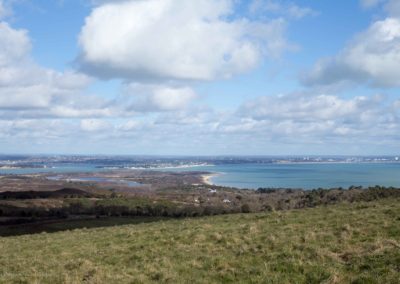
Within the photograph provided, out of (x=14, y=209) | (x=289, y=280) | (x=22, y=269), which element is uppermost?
(x=289, y=280)

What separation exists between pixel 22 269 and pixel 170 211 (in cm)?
5906

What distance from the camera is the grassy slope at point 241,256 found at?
10.8 m

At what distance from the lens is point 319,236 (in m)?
14.8

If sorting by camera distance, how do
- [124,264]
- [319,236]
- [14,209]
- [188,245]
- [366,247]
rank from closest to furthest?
[366,247] < [124,264] < [319,236] < [188,245] < [14,209]

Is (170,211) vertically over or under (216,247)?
under

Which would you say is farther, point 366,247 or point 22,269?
point 22,269

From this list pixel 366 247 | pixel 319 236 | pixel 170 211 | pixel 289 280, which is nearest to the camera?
pixel 289 280

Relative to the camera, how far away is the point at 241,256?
13.2m

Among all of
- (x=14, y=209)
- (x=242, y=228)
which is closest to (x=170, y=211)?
(x=14, y=209)

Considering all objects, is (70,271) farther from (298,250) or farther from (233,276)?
(298,250)

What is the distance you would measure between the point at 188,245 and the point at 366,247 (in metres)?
6.11

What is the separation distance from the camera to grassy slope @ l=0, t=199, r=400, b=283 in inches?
424

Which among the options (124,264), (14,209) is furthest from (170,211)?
(124,264)

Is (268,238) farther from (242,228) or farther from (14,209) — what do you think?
(14,209)
